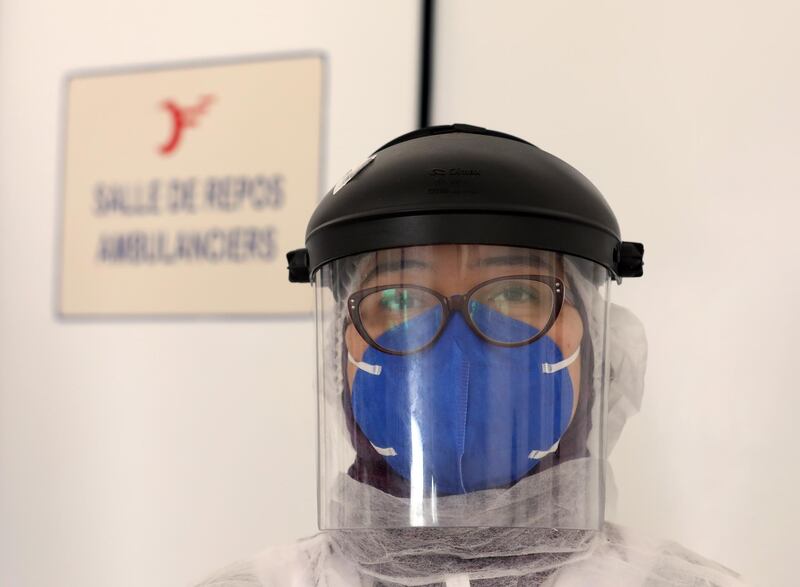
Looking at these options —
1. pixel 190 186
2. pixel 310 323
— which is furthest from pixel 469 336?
pixel 190 186

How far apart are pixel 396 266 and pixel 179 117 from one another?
2.54 ft

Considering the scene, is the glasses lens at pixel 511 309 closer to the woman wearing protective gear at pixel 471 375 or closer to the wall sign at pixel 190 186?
the woman wearing protective gear at pixel 471 375

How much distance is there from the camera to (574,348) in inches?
35.3

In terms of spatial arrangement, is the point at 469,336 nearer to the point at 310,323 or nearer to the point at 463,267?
the point at 463,267

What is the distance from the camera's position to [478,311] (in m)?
0.85

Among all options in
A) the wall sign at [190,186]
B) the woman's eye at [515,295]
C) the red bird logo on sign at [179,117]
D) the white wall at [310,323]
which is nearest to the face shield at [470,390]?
the woman's eye at [515,295]

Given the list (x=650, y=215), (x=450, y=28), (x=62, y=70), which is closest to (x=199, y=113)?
(x=62, y=70)

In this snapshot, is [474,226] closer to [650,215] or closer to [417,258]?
[417,258]

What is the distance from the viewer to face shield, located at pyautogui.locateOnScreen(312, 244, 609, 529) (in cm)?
83

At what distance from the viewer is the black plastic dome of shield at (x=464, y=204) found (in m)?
0.82

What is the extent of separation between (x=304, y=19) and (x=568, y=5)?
434 millimetres

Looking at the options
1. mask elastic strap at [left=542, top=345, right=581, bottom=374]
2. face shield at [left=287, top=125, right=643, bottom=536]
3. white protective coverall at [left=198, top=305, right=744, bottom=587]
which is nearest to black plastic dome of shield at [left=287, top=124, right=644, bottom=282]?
face shield at [left=287, top=125, right=643, bottom=536]

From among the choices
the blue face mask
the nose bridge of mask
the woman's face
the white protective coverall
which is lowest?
the white protective coverall

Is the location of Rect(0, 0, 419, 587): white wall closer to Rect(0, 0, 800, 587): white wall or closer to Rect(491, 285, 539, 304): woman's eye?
Rect(0, 0, 800, 587): white wall
